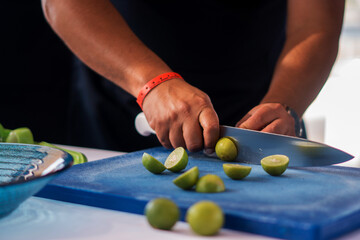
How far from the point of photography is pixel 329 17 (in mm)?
2369

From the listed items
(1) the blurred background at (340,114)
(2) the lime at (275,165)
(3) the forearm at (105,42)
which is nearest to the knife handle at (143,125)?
(3) the forearm at (105,42)

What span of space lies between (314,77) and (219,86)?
43cm

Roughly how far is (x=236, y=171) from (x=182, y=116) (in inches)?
15.0

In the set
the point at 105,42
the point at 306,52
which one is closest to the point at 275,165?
the point at 105,42

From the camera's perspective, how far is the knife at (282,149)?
1571 millimetres

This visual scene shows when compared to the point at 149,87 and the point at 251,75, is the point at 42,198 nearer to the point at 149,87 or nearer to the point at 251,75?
the point at 149,87

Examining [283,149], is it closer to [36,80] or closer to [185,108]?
[185,108]

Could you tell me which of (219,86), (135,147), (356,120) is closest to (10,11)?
(135,147)

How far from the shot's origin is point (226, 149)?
167cm

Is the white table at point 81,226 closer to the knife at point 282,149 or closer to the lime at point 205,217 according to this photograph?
the lime at point 205,217

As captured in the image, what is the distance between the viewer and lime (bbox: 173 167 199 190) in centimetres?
129

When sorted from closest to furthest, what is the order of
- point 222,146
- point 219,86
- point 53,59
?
point 222,146 → point 219,86 → point 53,59

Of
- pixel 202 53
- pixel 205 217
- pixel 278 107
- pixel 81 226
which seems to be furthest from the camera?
pixel 202 53

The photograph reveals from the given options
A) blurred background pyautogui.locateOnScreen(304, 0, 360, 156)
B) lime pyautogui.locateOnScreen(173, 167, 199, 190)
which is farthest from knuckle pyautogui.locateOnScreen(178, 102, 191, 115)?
blurred background pyautogui.locateOnScreen(304, 0, 360, 156)
